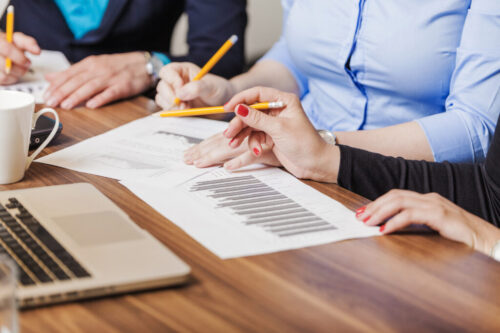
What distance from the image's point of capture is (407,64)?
1224mm

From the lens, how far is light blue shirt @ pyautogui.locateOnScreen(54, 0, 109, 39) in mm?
1747

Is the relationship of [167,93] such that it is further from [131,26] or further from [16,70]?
[131,26]

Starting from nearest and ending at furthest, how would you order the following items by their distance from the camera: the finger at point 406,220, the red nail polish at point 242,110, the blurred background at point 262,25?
the finger at point 406,220 < the red nail polish at point 242,110 < the blurred background at point 262,25

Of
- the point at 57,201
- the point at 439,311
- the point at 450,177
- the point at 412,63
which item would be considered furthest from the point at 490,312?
the point at 412,63

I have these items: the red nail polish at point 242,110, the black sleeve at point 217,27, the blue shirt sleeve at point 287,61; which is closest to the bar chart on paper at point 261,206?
the red nail polish at point 242,110

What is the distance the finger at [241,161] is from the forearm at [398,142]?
26 centimetres

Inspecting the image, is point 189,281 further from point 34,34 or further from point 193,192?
point 34,34

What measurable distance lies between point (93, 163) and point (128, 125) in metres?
0.21

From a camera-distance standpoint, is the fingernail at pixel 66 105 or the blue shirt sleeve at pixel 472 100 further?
the fingernail at pixel 66 105

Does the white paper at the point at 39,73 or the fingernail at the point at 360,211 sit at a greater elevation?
the fingernail at the point at 360,211

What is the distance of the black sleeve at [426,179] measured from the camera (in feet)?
3.11

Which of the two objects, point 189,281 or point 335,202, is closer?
point 189,281

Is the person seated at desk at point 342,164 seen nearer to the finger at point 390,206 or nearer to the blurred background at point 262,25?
the finger at point 390,206

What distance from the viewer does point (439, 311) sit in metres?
0.61
